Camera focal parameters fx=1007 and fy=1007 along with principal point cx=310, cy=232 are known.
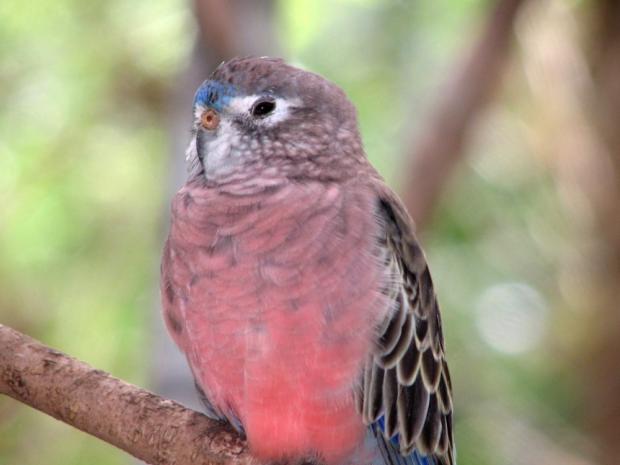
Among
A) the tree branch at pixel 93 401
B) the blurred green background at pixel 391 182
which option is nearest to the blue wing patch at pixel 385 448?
the tree branch at pixel 93 401

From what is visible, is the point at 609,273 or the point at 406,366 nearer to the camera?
the point at 406,366

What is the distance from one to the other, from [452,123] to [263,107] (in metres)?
1.86

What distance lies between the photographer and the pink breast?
9.18ft

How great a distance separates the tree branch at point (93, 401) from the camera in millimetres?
2762

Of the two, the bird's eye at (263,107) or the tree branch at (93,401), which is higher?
the bird's eye at (263,107)

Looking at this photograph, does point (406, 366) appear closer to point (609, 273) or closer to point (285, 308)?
point (285, 308)

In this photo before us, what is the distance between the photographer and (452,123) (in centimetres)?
473

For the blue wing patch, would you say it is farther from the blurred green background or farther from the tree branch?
→ the blurred green background

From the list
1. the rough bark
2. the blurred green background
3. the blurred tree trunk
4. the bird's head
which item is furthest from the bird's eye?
the blurred tree trunk

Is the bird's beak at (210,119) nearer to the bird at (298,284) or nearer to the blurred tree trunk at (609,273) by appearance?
the bird at (298,284)

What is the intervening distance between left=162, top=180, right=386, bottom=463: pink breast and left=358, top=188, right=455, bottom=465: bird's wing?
0.07 meters

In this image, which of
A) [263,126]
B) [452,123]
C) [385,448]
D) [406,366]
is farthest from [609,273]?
[263,126]

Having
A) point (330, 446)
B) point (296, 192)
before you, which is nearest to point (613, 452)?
point (330, 446)

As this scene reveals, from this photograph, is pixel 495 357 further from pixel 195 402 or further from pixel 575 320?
pixel 195 402
